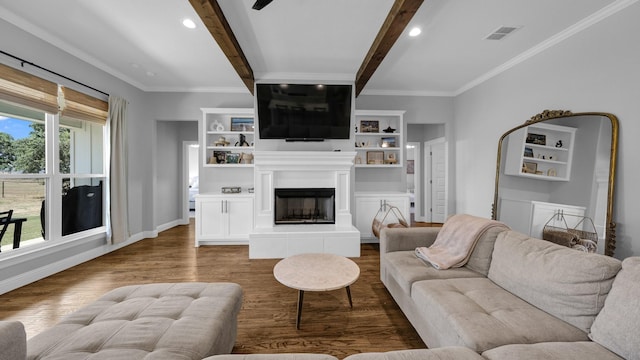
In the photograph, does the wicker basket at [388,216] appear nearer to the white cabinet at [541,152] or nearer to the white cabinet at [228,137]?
the white cabinet at [541,152]

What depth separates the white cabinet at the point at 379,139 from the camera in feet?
14.4

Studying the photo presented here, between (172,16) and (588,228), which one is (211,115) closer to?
(172,16)

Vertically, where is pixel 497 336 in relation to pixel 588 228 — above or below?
below

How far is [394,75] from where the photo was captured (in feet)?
12.7

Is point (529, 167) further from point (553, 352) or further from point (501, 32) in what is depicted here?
point (553, 352)

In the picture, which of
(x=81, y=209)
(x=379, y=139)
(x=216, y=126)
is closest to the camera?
(x=81, y=209)

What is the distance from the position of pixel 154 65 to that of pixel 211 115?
3.53 ft

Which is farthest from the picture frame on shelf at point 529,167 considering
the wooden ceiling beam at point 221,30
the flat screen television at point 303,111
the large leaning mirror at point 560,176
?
the wooden ceiling beam at point 221,30

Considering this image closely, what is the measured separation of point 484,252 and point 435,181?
12.9 ft

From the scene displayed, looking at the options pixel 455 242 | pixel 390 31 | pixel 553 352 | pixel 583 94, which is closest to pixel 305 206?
pixel 455 242

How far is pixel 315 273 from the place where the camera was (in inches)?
78.2

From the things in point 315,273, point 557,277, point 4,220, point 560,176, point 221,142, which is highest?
point 221,142

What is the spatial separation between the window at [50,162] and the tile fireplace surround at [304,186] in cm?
228

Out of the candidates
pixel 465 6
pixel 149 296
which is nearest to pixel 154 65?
pixel 149 296
